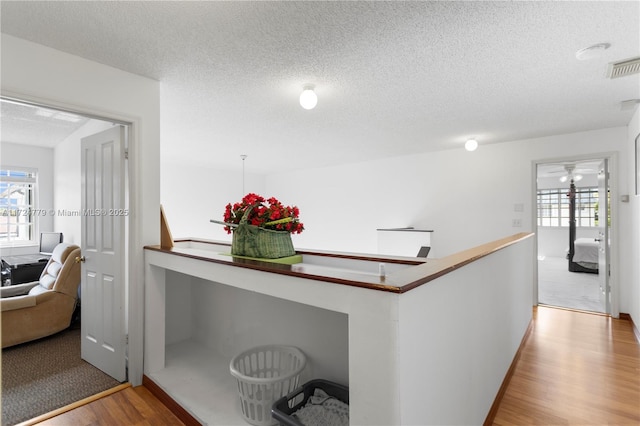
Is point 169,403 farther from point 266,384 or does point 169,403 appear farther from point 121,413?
point 266,384

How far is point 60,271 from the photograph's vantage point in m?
3.23

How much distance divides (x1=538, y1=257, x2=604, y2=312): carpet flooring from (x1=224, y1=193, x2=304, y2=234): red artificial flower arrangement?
4.25 meters

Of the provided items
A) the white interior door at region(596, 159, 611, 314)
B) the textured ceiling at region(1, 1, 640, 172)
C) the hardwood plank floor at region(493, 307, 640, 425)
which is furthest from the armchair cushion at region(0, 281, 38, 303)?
the white interior door at region(596, 159, 611, 314)

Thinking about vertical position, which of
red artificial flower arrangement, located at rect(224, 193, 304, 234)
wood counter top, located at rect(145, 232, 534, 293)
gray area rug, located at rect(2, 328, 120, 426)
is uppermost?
red artificial flower arrangement, located at rect(224, 193, 304, 234)

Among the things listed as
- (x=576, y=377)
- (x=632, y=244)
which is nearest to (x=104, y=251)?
(x=576, y=377)

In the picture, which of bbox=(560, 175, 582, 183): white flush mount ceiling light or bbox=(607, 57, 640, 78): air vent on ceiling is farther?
bbox=(560, 175, 582, 183): white flush mount ceiling light

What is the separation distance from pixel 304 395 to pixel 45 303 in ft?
9.67

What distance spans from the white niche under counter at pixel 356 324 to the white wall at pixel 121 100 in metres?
0.12

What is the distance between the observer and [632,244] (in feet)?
11.1

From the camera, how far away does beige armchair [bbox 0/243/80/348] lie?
2877 mm

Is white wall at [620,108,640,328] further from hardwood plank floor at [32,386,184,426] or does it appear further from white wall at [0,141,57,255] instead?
white wall at [0,141,57,255]

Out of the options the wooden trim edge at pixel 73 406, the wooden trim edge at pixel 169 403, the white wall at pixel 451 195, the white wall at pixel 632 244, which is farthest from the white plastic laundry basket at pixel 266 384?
the white wall at pixel 451 195

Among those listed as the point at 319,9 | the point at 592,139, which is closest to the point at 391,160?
the point at 592,139

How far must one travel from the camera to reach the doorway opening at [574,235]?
156 inches
